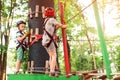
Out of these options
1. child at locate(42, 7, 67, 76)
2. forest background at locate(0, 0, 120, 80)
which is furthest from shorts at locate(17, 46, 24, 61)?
forest background at locate(0, 0, 120, 80)

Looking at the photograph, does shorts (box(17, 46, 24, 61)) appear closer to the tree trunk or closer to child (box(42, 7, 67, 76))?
the tree trunk

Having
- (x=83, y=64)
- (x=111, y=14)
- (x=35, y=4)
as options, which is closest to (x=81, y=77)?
(x=35, y=4)

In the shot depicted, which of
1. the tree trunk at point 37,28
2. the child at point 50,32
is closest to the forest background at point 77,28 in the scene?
the tree trunk at point 37,28

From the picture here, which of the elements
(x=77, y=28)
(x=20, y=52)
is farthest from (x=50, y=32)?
(x=77, y=28)

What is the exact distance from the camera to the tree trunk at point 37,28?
21.7ft

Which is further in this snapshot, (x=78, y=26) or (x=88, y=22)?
(x=88, y=22)

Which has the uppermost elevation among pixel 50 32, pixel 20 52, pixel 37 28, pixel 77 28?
pixel 77 28

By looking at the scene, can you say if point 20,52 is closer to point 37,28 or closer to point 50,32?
point 37,28

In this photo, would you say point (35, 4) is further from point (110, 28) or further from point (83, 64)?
point (110, 28)

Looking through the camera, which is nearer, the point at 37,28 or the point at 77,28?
the point at 37,28

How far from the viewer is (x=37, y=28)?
6.74 meters

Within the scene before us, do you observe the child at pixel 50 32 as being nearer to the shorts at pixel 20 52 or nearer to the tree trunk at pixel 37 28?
the tree trunk at pixel 37 28

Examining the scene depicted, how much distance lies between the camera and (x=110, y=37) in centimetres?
2088

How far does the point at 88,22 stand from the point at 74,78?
558 inches
